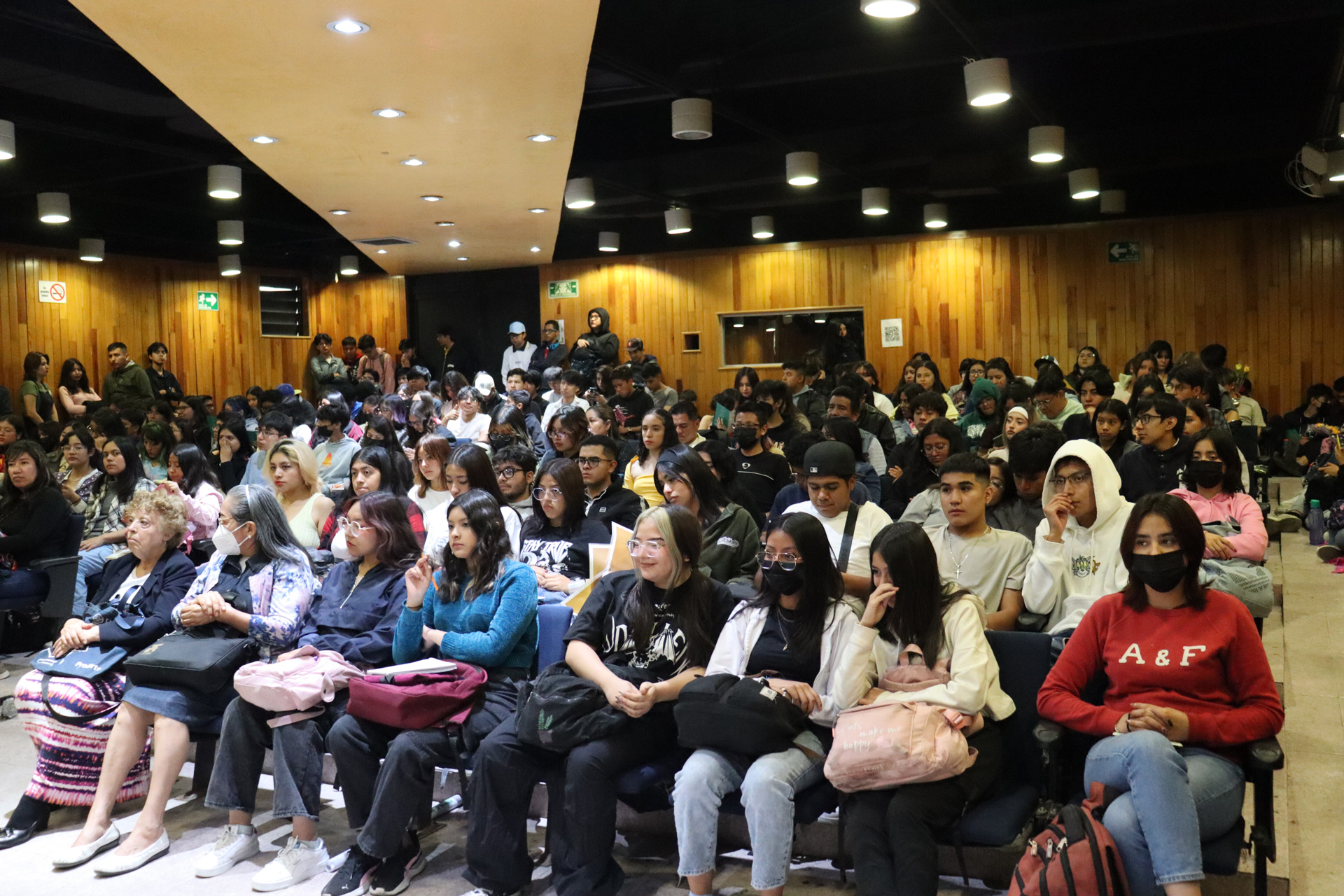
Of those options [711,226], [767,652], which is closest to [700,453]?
[767,652]

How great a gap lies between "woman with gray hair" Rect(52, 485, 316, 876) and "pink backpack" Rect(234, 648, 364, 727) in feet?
0.92

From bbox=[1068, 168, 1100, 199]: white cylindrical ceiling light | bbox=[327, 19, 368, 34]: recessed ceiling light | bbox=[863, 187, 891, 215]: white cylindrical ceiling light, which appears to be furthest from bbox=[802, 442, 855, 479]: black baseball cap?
bbox=[863, 187, 891, 215]: white cylindrical ceiling light

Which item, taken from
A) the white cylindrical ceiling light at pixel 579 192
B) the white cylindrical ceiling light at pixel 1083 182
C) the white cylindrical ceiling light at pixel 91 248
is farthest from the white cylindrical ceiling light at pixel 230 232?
the white cylindrical ceiling light at pixel 1083 182

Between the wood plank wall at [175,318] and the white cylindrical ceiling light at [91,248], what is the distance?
291 millimetres

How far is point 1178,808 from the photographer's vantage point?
2602 millimetres

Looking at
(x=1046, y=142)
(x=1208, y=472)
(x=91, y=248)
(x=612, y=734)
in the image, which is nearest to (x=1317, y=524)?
(x=1208, y=472)

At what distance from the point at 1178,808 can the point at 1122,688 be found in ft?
1.35

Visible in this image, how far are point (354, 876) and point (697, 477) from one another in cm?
196

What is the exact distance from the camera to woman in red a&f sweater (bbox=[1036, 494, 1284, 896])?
2.62m

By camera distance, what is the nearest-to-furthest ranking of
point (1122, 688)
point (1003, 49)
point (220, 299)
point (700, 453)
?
1. point (1122, 688)
2. point (700, 453)
3. point (1003, 49)
4. point (220, 299)

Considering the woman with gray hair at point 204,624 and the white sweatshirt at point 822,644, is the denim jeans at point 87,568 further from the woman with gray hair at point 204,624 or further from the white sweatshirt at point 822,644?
the white sweatshirt at point 822,644

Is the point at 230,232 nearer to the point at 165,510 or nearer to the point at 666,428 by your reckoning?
the point at 666,428

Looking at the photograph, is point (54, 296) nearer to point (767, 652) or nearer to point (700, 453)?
point (700, 453)

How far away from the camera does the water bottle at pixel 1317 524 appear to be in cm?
699
